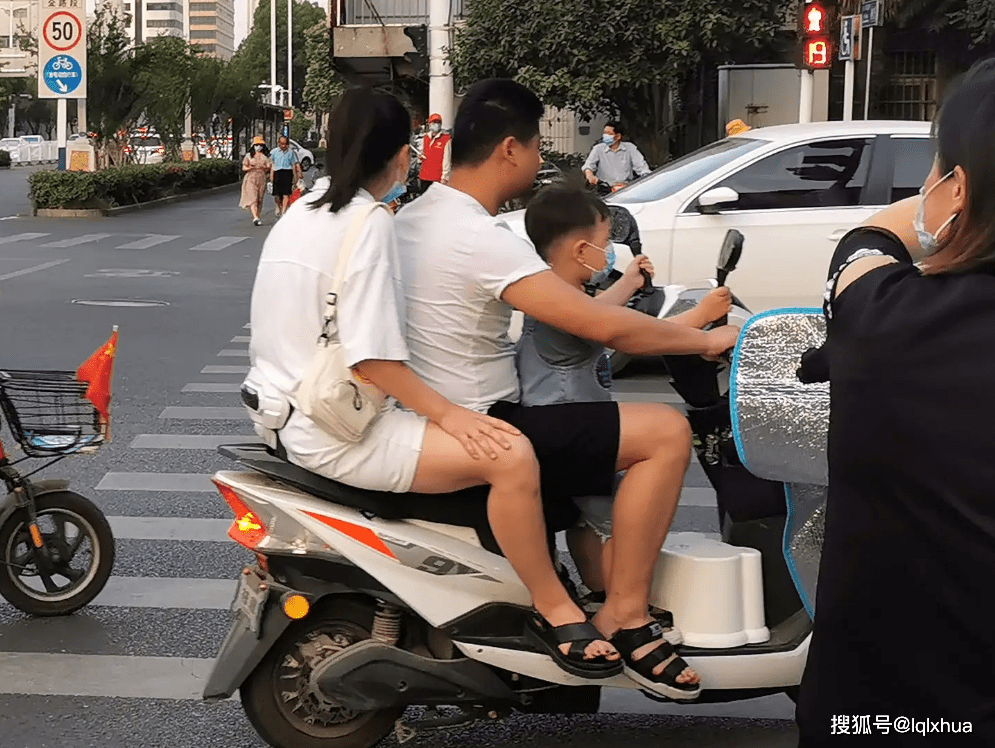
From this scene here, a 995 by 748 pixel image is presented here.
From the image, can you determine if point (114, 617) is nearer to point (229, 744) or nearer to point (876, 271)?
point (229, 744)

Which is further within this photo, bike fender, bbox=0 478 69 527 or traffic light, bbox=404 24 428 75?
traffic light, bbox=404 24 428 75

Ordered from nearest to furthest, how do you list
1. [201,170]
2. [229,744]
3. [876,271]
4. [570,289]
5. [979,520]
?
[979,520] → [876,271] → [570,289] → [229,744] → [201,170]

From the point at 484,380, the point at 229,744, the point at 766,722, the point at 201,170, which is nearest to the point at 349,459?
the point at 484,380

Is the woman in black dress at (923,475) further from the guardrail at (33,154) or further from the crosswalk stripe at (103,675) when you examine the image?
the guardrail at (33,154)

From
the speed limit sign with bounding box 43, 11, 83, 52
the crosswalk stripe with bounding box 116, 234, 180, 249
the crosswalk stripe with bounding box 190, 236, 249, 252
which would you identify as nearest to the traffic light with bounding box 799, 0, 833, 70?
the crosswalk stripe with bounding box 190, 236, 249, 252

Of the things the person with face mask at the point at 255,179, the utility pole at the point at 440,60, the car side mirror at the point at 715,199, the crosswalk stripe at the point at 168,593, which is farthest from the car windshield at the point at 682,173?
the person with face mask at the point at 255,179

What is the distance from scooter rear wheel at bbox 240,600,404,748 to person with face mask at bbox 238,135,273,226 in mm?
24809

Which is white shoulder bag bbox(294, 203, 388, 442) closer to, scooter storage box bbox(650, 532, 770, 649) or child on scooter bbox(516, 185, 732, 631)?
child on scooter bbox(516, 185, 732, 631)

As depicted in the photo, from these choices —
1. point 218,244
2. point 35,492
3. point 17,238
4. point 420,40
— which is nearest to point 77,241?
point 17,238

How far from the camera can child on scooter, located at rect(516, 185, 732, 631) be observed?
3.78 metres

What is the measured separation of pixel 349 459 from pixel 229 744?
1019 millimetres

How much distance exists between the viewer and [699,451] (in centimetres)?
375

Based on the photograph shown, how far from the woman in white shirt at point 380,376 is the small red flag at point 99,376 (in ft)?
4.33

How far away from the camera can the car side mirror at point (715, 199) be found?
9.99 m
